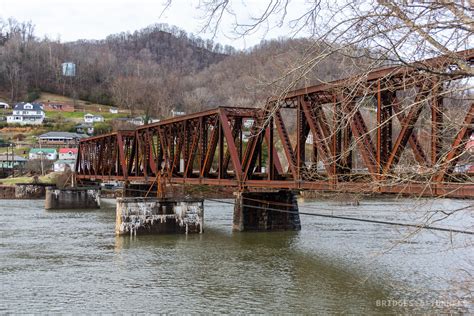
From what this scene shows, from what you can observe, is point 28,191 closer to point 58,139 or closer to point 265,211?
point 265,211

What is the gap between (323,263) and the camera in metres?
21.5

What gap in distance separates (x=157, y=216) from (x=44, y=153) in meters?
80.9

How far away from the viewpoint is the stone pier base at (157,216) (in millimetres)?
29422

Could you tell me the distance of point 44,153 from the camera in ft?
344

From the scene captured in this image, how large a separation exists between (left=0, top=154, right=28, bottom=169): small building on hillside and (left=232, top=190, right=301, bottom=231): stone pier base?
73.0m

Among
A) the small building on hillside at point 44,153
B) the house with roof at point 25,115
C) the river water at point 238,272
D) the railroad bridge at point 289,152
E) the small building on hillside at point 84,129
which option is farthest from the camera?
the house with roof at point 25,115

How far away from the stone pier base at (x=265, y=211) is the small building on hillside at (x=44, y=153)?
79.1m

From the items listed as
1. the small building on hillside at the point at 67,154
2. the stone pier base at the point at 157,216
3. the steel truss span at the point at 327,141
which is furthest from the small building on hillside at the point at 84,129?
the stone pier base at the point at 157,216

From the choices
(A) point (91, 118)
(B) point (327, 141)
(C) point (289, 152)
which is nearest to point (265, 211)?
(C) point (289, 152)

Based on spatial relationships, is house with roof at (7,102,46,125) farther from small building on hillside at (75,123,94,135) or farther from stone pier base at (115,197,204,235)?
stone pier base at (115,197,204,235)

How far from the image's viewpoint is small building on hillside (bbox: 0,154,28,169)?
3770 inches

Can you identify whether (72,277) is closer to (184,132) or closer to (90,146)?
(184,132)

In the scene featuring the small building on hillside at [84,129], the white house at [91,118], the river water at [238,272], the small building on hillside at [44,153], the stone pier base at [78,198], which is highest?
the white house at [91,118]

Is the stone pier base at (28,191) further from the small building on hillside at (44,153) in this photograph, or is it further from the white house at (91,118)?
the white house at (91,118)
